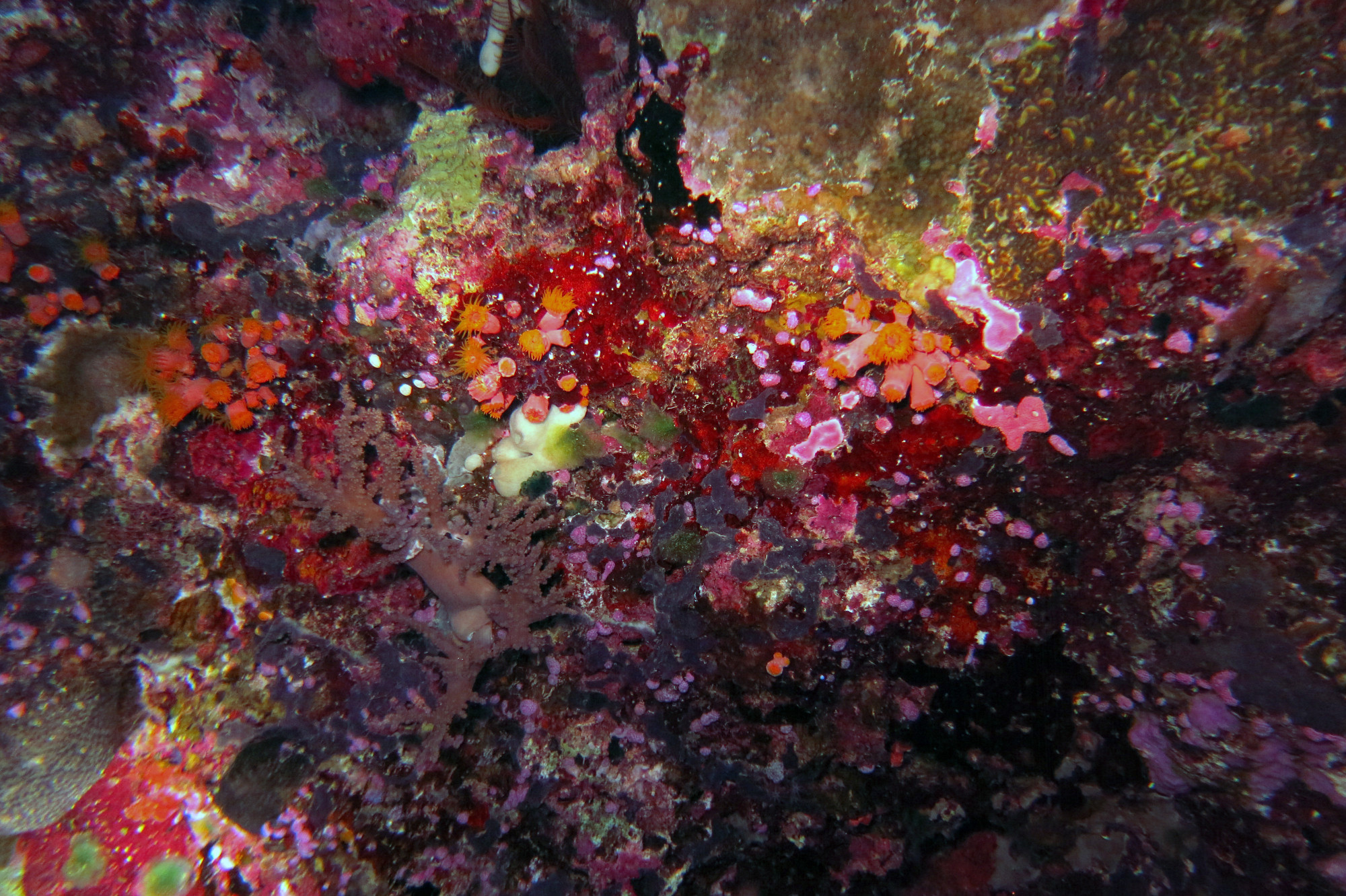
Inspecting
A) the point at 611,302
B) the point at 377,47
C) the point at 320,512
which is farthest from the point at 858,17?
the point at 320,512

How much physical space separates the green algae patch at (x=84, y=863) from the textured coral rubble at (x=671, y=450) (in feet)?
0.09

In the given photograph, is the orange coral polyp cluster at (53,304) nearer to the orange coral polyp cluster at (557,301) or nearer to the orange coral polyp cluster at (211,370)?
the orange coral polyp cluster at (211,370)

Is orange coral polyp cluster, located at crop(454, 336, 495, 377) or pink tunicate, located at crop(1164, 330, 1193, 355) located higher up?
orange coral polyp cluster, located at crop(454, 336, 495, 377)

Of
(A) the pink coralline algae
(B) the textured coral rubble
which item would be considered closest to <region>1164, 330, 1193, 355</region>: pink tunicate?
(B) the textured coral rubble

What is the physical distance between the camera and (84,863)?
402 centimetres

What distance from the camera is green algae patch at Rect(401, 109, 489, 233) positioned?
11.1ft

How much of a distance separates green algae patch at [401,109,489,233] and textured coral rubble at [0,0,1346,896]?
0.04m

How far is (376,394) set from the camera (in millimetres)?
4016

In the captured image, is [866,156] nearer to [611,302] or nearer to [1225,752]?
[611,302]

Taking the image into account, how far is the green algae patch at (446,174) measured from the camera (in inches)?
134

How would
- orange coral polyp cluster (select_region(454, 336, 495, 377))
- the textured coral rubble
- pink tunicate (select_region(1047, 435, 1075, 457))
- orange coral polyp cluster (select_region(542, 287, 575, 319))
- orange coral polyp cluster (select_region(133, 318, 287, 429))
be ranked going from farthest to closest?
orange coral polyp cluster (select_region(133, 318, 287, 429)), orange coral polyp cluster (select_region(454, 336, 495, 377)), orange coral polyp cluster (select_region(542, 287, 575, 319)), pink tunicate (select_region(1047, 435, 1075, 457)), the textured coral rubble

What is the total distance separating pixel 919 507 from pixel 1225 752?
6.77ft

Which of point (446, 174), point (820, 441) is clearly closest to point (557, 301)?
point (446, 174)

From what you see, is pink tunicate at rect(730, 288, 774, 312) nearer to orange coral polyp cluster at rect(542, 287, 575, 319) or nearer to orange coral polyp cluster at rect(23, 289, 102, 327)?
orange coral polyp cluster at rect(542, 287, 575, 319)
